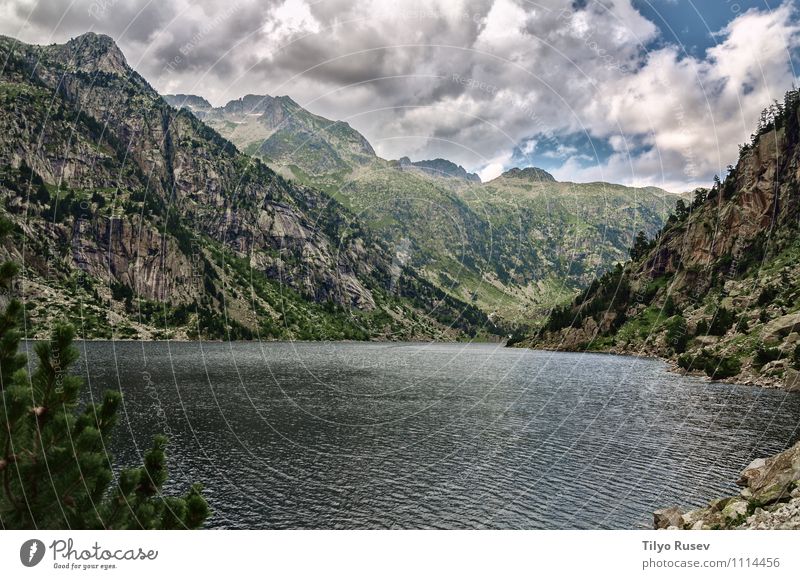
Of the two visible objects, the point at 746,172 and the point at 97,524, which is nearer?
the point at 97,524

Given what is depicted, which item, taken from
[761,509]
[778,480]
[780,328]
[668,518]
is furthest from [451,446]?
[780,328]

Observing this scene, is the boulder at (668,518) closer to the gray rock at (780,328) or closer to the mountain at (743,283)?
the mountain at (743,283)

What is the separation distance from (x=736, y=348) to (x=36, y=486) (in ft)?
404

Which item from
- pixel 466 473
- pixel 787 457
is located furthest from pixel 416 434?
pixel 787 457

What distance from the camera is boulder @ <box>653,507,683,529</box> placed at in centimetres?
3050

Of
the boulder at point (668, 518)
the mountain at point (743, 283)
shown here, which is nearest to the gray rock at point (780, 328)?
the mountain at point (743, 283)

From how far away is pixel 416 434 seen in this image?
59.5 metres

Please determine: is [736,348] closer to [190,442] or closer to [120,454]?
[190,442]

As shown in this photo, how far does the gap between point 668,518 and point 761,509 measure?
8676mm

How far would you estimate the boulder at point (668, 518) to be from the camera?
3050 centimetres

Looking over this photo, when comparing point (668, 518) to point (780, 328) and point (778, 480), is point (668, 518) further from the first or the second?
point (780, 328)

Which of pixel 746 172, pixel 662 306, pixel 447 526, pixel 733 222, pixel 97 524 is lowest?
pixel 447 526
